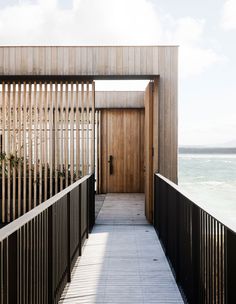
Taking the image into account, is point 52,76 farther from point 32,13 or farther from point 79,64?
point 32,13

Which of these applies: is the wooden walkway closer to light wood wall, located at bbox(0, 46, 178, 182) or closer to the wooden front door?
light wood wall, located at bbox(0, 46, 178, 182)

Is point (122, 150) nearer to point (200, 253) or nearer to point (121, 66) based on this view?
point (121, 66)

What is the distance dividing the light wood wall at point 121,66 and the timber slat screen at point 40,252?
9.13ft

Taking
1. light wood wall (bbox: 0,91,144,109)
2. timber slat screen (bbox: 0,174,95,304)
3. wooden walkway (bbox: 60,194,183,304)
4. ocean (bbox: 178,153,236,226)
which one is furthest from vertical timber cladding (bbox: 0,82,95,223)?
light wood wall (bbox: 0,91,144,109)

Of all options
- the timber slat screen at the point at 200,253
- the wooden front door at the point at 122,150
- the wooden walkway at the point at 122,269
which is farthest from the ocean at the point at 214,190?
the wooden front door at the point at 122,150

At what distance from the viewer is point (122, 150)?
471 inches

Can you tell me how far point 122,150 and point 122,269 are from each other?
763 centimetres

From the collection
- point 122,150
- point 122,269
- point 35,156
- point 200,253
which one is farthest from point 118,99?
point 200,253

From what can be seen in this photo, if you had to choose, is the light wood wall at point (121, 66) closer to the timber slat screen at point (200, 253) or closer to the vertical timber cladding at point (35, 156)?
the vertical timber cladding at point (35, 156)

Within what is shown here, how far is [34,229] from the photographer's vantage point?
246cm

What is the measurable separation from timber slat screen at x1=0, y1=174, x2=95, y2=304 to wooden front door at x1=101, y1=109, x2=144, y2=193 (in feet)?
23.9

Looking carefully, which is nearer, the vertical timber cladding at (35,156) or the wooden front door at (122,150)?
the vertical timber cladding at (35,156)

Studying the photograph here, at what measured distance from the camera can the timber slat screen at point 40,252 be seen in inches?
76.4

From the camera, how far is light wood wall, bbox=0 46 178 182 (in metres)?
6.78
